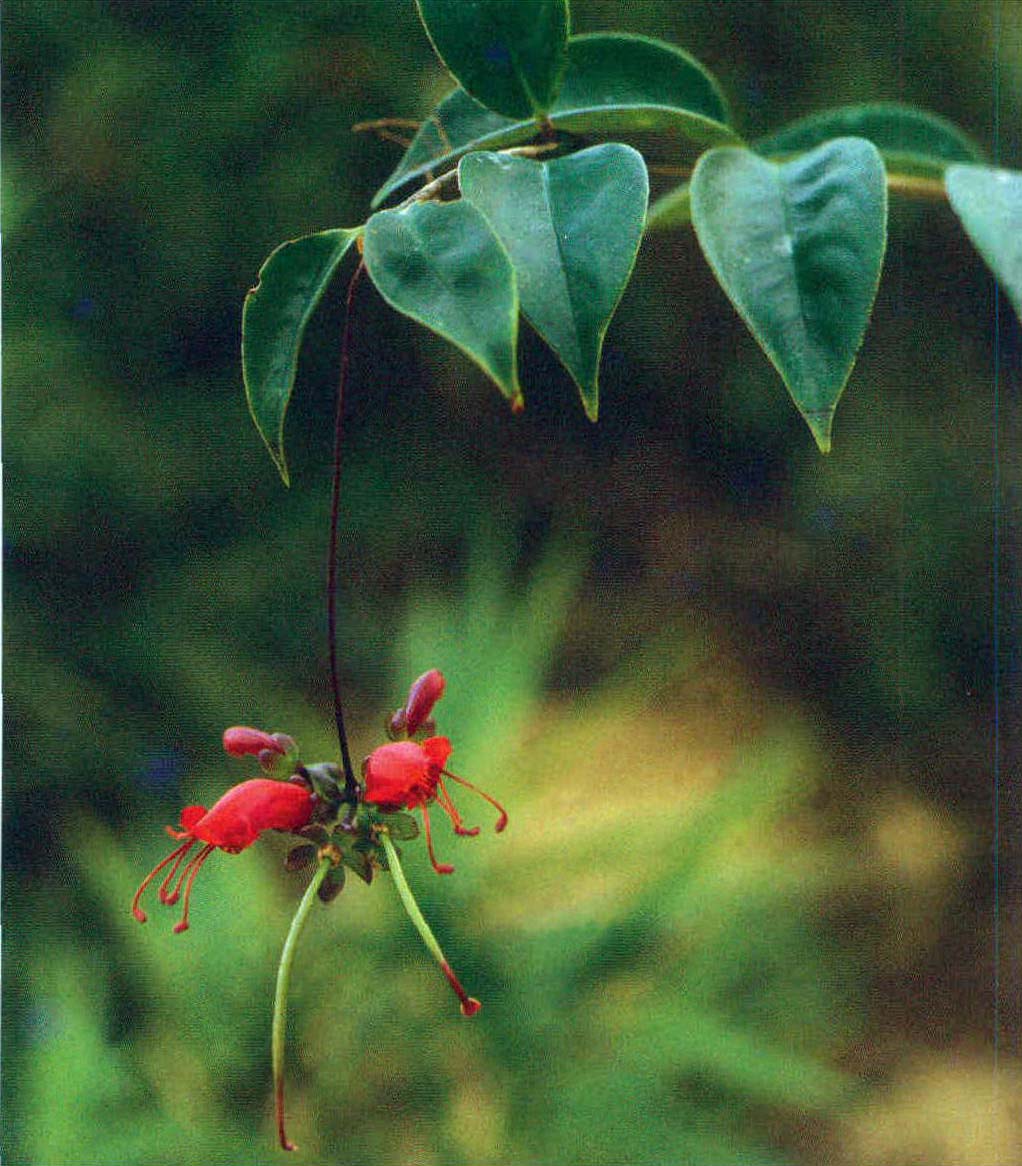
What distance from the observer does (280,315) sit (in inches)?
7.9

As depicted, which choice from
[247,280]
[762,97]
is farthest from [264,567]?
[762,97]

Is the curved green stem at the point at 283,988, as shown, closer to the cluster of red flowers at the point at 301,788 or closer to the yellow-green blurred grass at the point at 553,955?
the cluster of red flowers at the point at 301,788

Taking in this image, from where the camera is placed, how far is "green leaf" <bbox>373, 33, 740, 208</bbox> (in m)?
0.25

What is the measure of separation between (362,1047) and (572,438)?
343 millimetres

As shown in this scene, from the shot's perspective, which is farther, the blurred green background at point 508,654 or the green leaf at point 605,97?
the blurred green background at point 508,654

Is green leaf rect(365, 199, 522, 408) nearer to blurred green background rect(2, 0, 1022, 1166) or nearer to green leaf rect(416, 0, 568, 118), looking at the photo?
green leaf rect(416, 0, 568, 118)

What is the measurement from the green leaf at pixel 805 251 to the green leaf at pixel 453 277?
36 millimetres

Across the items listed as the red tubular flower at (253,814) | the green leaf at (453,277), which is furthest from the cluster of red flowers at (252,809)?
the green leaf at (453,277)

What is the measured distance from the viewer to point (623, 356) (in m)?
0.64

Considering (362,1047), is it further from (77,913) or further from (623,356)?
(623,356)

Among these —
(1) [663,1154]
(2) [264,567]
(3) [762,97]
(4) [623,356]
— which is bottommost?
(1) [663,1154]

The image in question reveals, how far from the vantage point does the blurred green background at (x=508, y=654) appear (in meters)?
0.61

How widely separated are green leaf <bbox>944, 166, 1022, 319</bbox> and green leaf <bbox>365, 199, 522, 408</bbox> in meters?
0.08

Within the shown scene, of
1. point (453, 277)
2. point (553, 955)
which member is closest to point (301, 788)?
point (453, 277)
